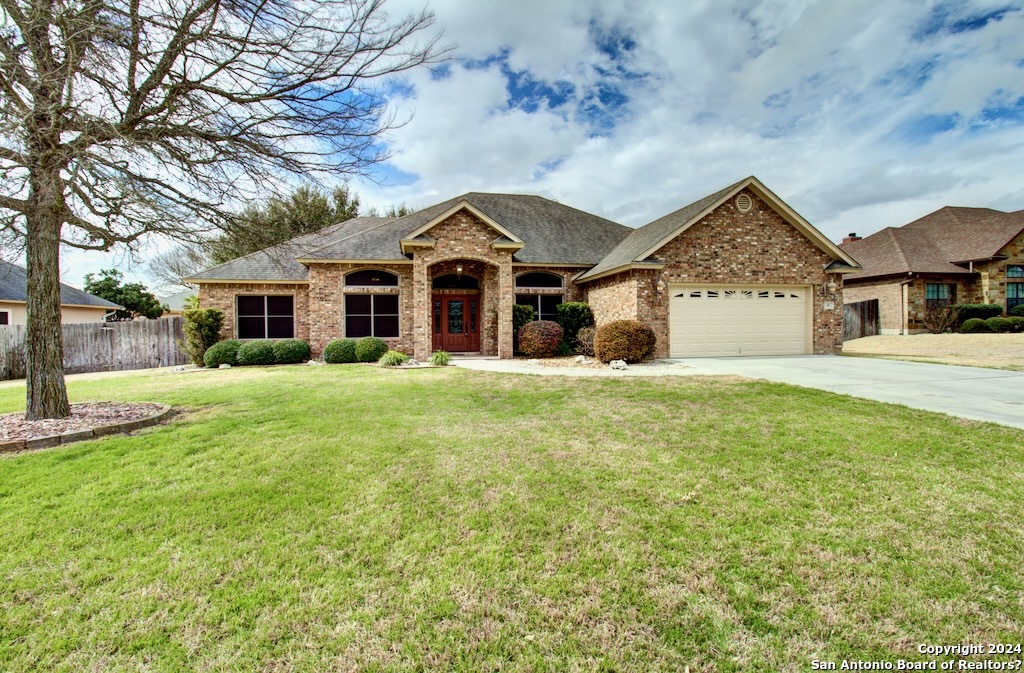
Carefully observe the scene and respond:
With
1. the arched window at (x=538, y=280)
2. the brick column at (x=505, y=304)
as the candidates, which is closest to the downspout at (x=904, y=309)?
the arched window at (x=538, y=280)

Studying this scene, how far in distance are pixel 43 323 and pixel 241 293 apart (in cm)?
1065

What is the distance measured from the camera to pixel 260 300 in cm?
1706

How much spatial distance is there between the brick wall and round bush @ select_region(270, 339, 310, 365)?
1.22 metres

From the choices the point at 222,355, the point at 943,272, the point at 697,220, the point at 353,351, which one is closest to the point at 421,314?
the point at 353,351

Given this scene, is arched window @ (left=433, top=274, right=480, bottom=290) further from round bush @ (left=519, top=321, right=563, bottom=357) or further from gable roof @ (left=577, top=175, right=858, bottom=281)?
gable roof @ (left=577, top=175, right=858, bottom=281)

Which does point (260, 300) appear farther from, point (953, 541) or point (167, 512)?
point (953, 541)

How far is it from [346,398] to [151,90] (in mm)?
5498

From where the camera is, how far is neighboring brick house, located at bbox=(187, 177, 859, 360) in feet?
50.0

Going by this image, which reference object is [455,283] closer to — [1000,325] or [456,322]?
[456,322]

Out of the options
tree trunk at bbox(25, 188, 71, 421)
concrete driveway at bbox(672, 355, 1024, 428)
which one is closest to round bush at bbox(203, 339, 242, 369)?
tree trunk at bbox(25, 188, 71, 421)

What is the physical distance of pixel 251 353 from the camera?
14953 mm

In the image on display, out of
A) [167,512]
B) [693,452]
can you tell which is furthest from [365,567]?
[693,452]

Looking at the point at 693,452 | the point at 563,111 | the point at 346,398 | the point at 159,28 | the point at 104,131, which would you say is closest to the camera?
the point at 693,452

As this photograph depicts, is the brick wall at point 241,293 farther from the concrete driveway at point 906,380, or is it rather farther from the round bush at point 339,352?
the concrete driveway at point 906,380
